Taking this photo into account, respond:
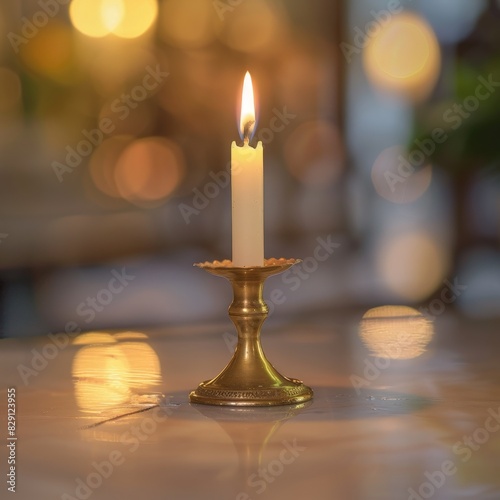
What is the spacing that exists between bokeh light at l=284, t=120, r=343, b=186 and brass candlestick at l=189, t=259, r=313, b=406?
204 cm

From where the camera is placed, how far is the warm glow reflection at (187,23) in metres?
3.07

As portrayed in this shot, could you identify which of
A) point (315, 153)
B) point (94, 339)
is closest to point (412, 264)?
point (315, 153)

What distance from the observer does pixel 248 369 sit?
42.0 inches

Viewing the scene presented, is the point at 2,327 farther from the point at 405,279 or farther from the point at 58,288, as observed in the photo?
the point at 405,279

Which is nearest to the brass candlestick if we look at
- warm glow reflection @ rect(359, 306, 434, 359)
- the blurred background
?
warm glow reflection @ rect(359, 306, 434, 359)

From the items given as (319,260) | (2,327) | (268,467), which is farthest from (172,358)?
(319,260)

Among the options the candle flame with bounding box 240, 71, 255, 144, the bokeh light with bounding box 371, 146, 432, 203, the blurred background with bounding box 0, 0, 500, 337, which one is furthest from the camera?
the bokeh light with bounding box 371, 146, 432, 203

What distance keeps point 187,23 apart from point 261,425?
89.1 inches

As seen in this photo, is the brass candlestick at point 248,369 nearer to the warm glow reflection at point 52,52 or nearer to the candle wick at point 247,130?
the candle wick at point 247,130

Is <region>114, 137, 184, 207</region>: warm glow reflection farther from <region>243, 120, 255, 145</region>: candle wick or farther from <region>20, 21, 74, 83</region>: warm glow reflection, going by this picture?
<region>243, 120, 255, 145</region>: candle wick

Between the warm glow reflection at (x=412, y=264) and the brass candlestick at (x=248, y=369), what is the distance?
208 cm

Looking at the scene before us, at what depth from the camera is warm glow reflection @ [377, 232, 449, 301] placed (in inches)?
124

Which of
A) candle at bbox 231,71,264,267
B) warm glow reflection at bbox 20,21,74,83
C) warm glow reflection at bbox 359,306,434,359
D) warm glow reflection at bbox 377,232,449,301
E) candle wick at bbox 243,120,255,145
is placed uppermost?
warm glow reflection at bbox 20,21,74,83

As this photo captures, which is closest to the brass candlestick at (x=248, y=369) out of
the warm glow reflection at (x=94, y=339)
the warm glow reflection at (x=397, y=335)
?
the warm glow reflection at (x=397, y=335)
